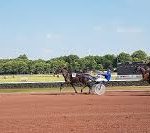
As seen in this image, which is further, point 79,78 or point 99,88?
point 79,78

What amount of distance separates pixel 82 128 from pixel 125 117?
Answer: 332cm

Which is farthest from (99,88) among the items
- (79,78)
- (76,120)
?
(76,120)

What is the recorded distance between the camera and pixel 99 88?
33.0 meters

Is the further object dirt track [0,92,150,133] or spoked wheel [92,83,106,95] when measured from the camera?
spoked wheel [92,83,106,95]

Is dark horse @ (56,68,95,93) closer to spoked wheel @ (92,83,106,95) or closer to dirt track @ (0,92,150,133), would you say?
spoked wheel @ (92,83,106,95)

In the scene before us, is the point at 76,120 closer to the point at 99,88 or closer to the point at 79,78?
the point at 99,88

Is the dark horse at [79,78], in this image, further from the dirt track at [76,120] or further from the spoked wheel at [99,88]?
the dirt track at [76,120]

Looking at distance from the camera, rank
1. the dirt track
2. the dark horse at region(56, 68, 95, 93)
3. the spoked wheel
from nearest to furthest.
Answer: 1. the dirt track
2. the spoked wheel
3. the dark horse at region(56, 68, 95, 93)

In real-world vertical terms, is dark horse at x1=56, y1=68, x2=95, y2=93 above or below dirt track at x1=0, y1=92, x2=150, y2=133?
above

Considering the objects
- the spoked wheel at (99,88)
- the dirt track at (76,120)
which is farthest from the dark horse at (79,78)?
the dirt track at (76,120)

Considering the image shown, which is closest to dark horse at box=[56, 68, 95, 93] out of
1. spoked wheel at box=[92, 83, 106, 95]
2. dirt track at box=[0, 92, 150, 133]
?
spoked wheel at box=[92, 83, 106, 95]

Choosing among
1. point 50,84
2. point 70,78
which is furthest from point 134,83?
point 70,78

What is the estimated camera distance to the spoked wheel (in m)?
32.9

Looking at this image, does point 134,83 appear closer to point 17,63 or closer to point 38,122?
point 38,122
